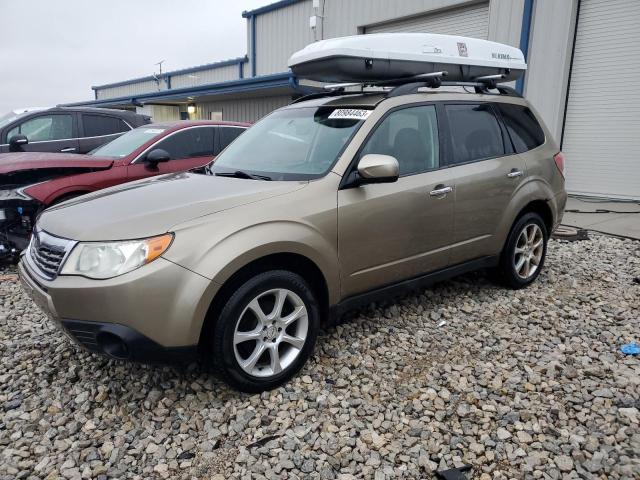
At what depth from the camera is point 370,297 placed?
337 centimetres

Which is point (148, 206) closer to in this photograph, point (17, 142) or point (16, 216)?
point (16, 216)

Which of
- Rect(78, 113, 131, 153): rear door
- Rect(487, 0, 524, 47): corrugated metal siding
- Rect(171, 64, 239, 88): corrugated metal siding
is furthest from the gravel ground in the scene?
Rect(171, 64, 239, 88): corrugated metal siding

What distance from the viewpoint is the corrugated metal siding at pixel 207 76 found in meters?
20.0

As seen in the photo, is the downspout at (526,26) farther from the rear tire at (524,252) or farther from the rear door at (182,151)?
the rear door at (182,151)

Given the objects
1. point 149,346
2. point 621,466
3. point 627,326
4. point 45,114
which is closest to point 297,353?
point 149,346

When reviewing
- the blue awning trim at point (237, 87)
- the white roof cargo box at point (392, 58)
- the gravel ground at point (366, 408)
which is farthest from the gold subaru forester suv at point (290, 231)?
the blue awning trim at point (237, 87)

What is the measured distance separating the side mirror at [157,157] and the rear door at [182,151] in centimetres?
12

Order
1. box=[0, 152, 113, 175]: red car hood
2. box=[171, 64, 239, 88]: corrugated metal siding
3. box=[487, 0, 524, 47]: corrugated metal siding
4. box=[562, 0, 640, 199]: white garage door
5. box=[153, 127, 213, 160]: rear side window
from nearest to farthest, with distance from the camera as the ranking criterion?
box=[0, 152, 113, 175]: red car hood → box=[153, 127, 213, 160]: rear side window → box=[562, 0, 640, 199]: white garage door → box=[487, 0, 524, 47]: corrugated metal siding → box=[171, 64, 239, 88]: corrugated metal siding

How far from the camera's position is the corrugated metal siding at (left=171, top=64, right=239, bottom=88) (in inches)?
789

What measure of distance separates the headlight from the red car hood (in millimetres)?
3487

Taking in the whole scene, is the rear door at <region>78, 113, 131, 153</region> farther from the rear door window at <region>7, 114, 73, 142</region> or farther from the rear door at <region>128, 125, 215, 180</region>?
the rear door at <region>128, 125, 215, 180</region>

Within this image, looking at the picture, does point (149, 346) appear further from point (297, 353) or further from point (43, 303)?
point (297, 353)

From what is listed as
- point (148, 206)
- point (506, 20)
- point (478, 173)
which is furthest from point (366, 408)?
point (506, 20)

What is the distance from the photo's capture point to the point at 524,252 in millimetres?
4523
